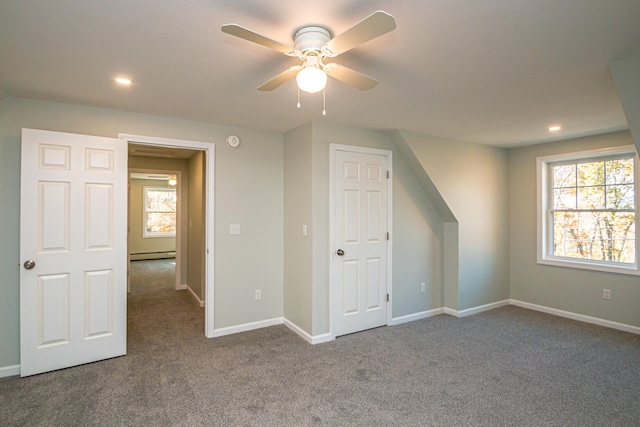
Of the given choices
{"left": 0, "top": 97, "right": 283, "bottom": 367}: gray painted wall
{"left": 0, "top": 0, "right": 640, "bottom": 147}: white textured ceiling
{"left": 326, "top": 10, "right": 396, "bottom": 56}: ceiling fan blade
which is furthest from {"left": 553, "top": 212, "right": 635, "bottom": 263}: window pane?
{"left": 326, "top": 10, "right": 396, "bottom": 56}: ceiling fan blade

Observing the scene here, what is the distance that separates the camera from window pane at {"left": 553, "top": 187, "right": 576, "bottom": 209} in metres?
4.48

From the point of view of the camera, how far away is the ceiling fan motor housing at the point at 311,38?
1.73 m

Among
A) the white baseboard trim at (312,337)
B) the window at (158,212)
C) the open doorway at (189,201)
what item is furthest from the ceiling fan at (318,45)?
the window at (158,212)

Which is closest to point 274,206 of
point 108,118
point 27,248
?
point 108,118

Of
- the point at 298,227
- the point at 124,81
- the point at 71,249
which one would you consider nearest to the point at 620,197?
the point at 298,227

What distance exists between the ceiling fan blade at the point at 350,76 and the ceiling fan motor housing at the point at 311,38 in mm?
140

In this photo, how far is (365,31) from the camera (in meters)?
1.43

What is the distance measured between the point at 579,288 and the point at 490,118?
2.66 meters

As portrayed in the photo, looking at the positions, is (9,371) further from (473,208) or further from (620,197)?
(620,197)

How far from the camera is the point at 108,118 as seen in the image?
3.14 metres

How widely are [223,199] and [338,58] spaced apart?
2160 mm

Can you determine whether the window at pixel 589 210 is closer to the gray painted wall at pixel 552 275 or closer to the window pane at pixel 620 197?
the window pane at pixel 620 197

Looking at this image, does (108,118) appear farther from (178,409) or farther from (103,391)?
(178,409)

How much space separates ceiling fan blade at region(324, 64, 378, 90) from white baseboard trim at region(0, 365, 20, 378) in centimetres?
342
